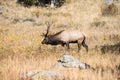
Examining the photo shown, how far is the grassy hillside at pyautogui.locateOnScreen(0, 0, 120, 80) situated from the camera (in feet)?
32.3

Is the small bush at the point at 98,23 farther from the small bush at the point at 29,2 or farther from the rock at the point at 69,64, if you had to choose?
the rock at the point at 69,64

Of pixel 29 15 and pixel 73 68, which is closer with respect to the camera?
pixel 73 68

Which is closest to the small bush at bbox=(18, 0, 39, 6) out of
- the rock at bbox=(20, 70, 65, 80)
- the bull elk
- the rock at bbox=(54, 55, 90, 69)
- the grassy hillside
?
the grassy hillside

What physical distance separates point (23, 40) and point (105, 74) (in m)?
10.6

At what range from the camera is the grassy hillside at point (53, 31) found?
984 cm

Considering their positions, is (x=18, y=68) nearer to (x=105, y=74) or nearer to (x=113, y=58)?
(x=105, y=74)

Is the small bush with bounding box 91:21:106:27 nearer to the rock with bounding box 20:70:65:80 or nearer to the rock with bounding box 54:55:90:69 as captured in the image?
the rock with bounding box 54:55:90:69

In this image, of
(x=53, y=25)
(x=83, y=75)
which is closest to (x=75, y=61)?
(x=83, y=75)

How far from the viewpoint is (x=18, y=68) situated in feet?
31.3


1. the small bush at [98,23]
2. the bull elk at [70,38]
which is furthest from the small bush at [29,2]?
the bull elk at [70,38]

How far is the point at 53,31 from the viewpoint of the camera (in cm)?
2453

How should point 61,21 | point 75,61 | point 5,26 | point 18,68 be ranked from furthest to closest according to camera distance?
1. point 61,21
2. point 5,26
3. point 75,61
4. point 18,68

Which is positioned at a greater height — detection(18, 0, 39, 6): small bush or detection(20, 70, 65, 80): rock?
detection(20, 70, 65, 80): rock

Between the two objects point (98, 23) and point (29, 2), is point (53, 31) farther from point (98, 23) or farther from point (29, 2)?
point (29, 2)
